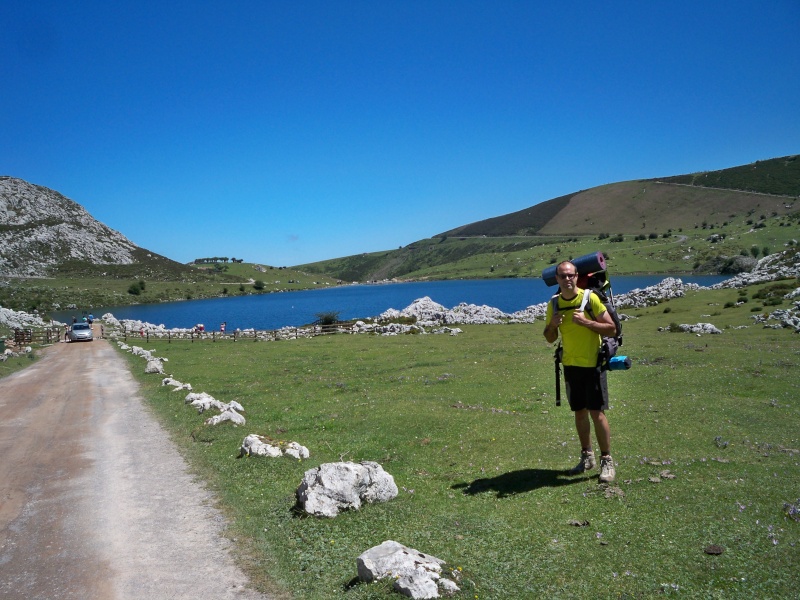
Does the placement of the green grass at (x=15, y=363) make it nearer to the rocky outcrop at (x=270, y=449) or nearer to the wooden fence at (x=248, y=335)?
the wooden fence at (x=248, y=335)

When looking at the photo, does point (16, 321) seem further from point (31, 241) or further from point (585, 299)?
point (31, 241)

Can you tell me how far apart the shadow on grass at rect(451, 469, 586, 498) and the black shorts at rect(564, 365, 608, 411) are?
57.3 inches

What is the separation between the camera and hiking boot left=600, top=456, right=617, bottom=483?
9453mm

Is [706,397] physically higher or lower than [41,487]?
lower

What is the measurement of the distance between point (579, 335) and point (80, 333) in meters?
61.2

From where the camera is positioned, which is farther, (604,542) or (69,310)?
(69,310)

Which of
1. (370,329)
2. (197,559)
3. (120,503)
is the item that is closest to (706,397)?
(197,559)

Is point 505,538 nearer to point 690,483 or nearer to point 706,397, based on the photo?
point 690,483

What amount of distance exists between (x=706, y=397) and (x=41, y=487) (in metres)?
19.2

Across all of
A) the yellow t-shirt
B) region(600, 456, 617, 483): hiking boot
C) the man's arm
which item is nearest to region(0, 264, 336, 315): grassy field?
the man's arm

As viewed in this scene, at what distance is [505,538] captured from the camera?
7.81 metres

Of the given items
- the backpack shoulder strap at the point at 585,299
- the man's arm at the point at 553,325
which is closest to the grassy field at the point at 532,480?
the man's arm at the point at 553,325

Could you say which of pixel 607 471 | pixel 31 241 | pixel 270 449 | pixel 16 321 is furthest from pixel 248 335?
pixel 31 241

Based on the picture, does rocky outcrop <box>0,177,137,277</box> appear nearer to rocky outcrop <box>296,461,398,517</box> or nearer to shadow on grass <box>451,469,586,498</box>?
rocky outcrop <box>296,461,398,517</box>
